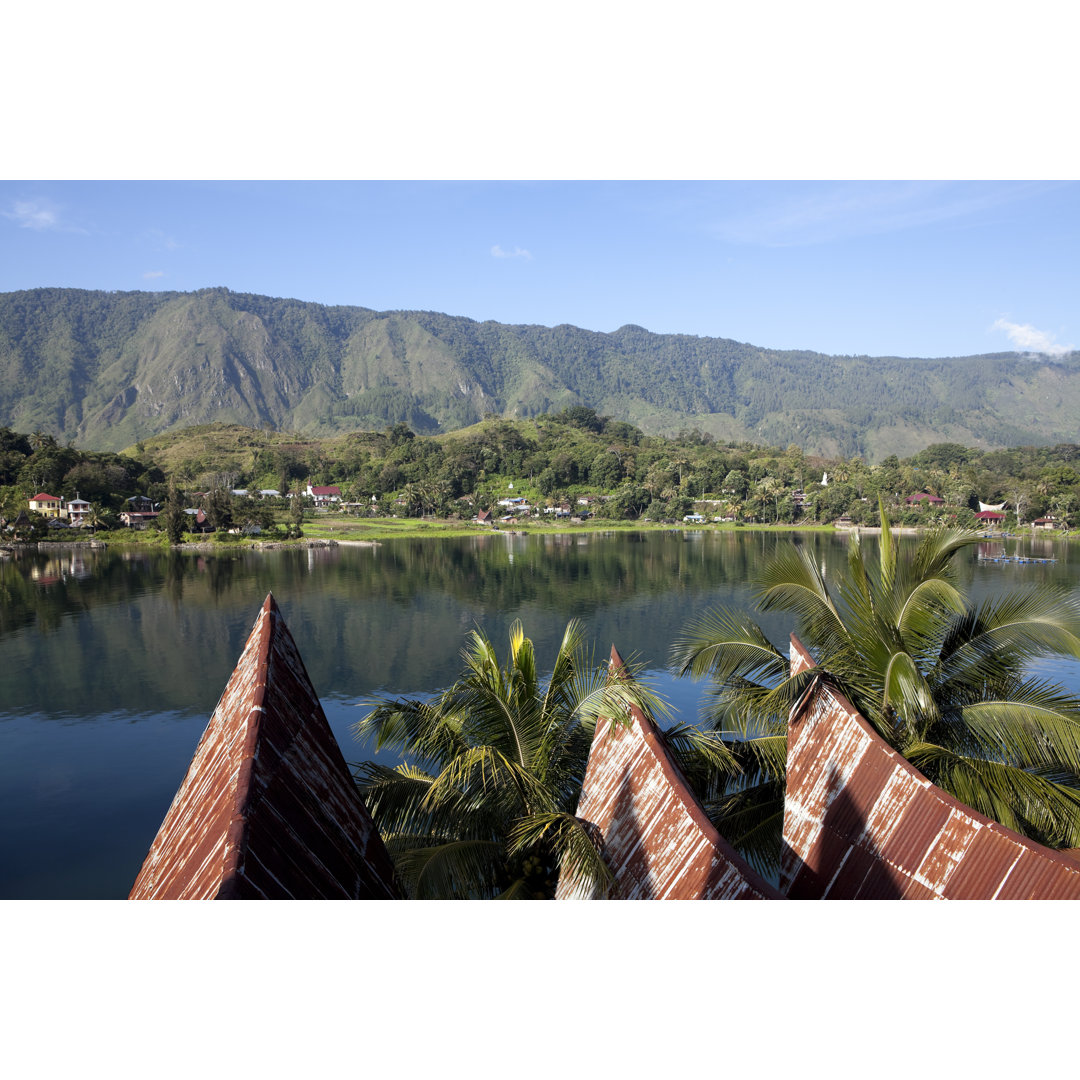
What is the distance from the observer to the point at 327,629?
1339 inches

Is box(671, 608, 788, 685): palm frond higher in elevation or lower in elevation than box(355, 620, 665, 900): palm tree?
→ higher

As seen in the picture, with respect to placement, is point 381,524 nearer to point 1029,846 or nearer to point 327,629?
point 327,629

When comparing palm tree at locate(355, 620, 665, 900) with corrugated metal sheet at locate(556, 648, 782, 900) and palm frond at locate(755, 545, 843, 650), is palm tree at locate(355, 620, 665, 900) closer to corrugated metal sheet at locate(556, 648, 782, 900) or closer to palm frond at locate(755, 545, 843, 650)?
A: corrugated metal sheet at locate(556, 648, 782, 900)

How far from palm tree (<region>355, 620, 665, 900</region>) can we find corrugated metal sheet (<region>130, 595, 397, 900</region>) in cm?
185

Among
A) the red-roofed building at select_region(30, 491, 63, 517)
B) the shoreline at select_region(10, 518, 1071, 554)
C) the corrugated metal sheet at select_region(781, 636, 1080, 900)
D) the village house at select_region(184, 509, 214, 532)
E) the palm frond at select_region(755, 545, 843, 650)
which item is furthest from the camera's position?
the red-roofed building at select_region(30, 491, 63, 517)

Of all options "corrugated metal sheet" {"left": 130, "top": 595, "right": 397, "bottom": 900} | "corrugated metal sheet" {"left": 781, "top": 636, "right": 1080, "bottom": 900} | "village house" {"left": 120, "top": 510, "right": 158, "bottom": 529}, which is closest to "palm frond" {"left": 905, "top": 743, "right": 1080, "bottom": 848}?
"corrugated metal sheet" {"left": 781, "top": 636, "right": 1080, "bottom": 900}

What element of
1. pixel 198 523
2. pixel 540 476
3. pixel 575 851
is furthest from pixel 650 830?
pixel 540 476

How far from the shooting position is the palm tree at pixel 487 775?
21.7ft

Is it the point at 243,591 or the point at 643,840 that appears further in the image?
the point at 243,591

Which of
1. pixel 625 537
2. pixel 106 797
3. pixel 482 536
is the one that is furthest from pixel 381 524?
pixel 106 797

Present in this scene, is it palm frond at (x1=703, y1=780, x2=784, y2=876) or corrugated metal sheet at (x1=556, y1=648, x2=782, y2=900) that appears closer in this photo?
corrugated metal sheet at (x1=556, y1=648, x2=782, y2=900)

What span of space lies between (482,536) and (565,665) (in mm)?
72781

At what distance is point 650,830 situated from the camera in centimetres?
486

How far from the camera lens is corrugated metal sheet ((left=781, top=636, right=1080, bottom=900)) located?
13.7 feet
